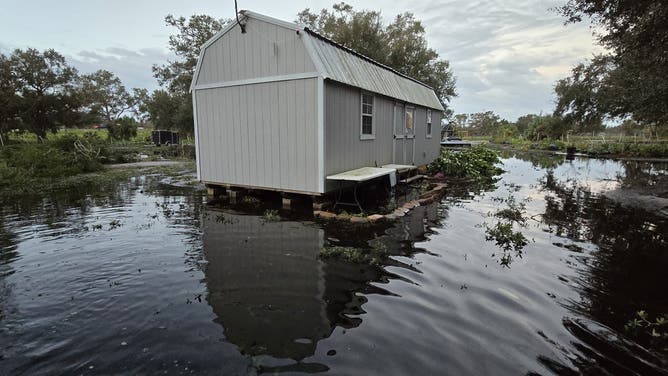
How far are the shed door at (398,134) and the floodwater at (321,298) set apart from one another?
4771 mm

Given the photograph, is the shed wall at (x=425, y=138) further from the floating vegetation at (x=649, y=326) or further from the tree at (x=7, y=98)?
the tree at (x=7, y=98)

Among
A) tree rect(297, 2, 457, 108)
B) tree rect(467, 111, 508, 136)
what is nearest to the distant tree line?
tree rect(297, 2, 457, 108)

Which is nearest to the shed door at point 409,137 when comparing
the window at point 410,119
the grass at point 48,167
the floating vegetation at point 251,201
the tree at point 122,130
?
A: the window at point 410,119

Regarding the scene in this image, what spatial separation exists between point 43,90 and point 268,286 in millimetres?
38439

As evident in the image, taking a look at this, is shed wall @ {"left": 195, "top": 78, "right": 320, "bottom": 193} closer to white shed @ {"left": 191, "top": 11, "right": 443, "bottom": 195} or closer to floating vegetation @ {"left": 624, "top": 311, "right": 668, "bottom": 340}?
white shed @ {"left": 191, "top": 11, "right": 443, "bottom": 195}

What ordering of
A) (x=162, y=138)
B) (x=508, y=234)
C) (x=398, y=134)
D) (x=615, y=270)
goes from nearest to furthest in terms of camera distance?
(x=615, y=270), (x=508, y=234), (x=398, y=134), (x=162, y=138)

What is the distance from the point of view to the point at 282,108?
7617 mm

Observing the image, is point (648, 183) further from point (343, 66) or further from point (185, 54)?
point (185, 54)

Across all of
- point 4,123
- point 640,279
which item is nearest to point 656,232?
point 640,279

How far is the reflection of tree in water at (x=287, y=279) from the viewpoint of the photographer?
306cm

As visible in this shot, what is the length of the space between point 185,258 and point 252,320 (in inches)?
85.9

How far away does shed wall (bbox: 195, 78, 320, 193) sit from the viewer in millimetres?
7379

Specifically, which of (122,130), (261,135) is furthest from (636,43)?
(122,130)

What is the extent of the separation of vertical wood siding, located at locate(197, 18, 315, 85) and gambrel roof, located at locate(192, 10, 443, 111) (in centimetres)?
13
